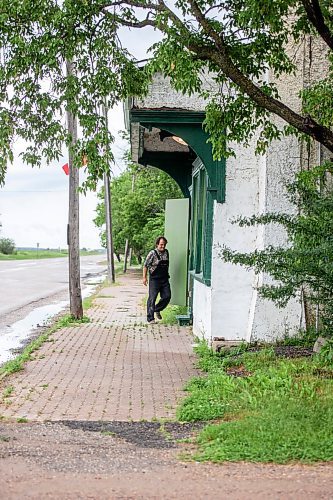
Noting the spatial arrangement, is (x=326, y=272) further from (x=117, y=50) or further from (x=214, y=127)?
(x=117, y=50)

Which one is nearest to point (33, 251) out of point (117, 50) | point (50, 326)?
point (50, 326)

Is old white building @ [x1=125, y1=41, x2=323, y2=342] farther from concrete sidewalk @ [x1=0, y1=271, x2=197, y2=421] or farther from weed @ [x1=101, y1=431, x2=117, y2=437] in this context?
weed @ [x1=101, y1=431, x2=117, y2=437]

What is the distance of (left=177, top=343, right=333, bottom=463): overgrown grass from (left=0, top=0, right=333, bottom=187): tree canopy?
2.60 meters

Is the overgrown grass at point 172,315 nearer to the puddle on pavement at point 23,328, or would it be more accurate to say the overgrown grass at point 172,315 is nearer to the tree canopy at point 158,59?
the puddle on pavement at point 23,328

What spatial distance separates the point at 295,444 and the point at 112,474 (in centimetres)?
152

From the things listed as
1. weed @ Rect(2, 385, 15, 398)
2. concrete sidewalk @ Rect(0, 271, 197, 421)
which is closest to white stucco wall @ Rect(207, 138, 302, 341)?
concrete sidewalk @ Rect(0, 271, 197, 421)

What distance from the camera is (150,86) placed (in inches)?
488

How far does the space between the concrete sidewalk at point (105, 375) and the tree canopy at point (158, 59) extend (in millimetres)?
2485

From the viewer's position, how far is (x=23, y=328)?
17.9 meters

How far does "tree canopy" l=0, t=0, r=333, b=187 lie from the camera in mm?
9430

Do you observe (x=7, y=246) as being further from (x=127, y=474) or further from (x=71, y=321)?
(x=127, y=474)

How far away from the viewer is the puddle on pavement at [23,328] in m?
14.3

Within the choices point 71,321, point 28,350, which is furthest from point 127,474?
point 71,321

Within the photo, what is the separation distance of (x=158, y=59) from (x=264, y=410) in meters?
4.16
